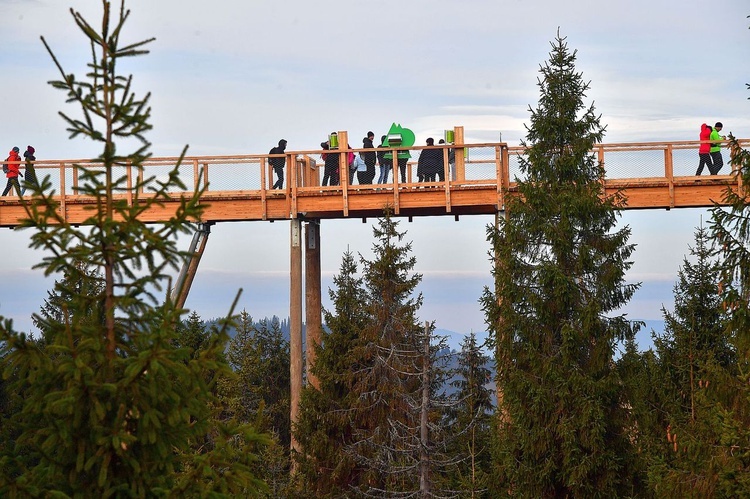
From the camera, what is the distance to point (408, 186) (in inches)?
979

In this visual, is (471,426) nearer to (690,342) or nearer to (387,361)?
(387,361)

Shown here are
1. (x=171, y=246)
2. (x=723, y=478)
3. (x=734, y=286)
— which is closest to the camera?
(x=171, y=246)

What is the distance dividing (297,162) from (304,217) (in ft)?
4.46

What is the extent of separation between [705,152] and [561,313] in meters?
5.78

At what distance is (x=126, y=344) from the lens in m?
8.73

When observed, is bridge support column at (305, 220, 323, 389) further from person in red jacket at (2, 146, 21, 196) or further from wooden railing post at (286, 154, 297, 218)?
person in red jacket at (2, 146, 21, 196)

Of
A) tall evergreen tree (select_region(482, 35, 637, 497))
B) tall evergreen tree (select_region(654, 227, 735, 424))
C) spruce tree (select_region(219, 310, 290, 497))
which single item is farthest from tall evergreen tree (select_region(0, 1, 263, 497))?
tall evergreen tree (select_region(654, 227, 735, 424))

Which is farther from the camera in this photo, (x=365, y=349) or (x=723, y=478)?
(x=365, y=349)

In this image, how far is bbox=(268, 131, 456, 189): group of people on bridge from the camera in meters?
24.8

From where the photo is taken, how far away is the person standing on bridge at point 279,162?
2520cm

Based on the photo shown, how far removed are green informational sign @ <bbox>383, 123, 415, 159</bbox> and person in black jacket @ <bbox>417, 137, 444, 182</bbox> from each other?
→ 1.26 feet

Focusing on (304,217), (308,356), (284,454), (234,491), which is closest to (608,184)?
(304,217)

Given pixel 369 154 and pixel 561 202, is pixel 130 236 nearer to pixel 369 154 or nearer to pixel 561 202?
pixel 561 202

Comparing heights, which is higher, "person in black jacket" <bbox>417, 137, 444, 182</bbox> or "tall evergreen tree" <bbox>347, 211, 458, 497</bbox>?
"person in black jacket" <bbox>417, 137, 444, 182</bbox>
